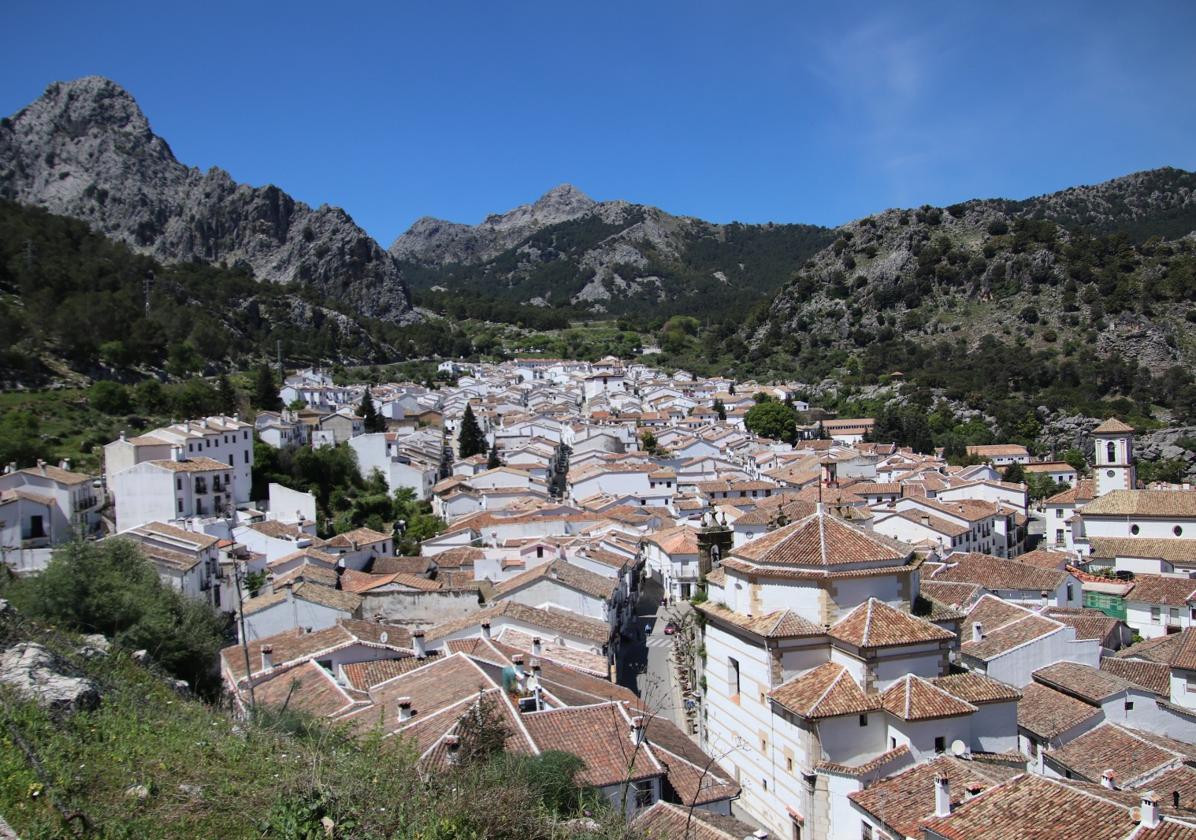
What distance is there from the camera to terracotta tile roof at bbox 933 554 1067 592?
2800 centimetres

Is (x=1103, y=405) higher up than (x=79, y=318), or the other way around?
(x=79, y=318)

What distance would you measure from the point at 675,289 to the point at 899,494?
123 metres

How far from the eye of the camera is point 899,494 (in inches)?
1818

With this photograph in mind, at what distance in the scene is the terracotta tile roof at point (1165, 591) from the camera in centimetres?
2691

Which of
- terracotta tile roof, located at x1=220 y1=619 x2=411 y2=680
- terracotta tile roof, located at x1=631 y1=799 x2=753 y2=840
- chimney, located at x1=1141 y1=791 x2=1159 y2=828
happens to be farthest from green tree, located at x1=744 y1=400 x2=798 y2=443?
chimney, located at x1=1141 y1=791 x2=1159 y2=828

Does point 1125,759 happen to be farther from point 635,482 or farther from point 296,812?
point 635,482

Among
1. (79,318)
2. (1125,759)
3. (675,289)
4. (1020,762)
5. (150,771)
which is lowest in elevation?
(1125,759)

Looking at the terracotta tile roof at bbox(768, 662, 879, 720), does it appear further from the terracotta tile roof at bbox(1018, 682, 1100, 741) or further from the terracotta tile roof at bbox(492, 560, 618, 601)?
the terracotta tile roof at bbox(492, 560, 618, 601)

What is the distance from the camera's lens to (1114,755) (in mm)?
15547

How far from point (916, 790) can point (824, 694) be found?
179 centimetres

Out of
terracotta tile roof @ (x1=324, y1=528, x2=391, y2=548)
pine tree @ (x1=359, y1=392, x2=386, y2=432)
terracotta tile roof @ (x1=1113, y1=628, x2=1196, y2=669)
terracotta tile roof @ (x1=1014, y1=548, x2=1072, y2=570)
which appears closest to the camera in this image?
terracotta tile roof @ (x1=1113, y1=628, x2=1196, y2=669)

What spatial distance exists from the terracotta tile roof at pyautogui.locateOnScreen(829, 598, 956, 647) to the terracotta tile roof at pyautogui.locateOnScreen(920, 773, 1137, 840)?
2439 millimetres

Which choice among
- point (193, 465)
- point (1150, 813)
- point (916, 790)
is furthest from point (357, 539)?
point (1150, 813)

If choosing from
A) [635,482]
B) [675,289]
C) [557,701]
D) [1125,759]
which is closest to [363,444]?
[635,482]
